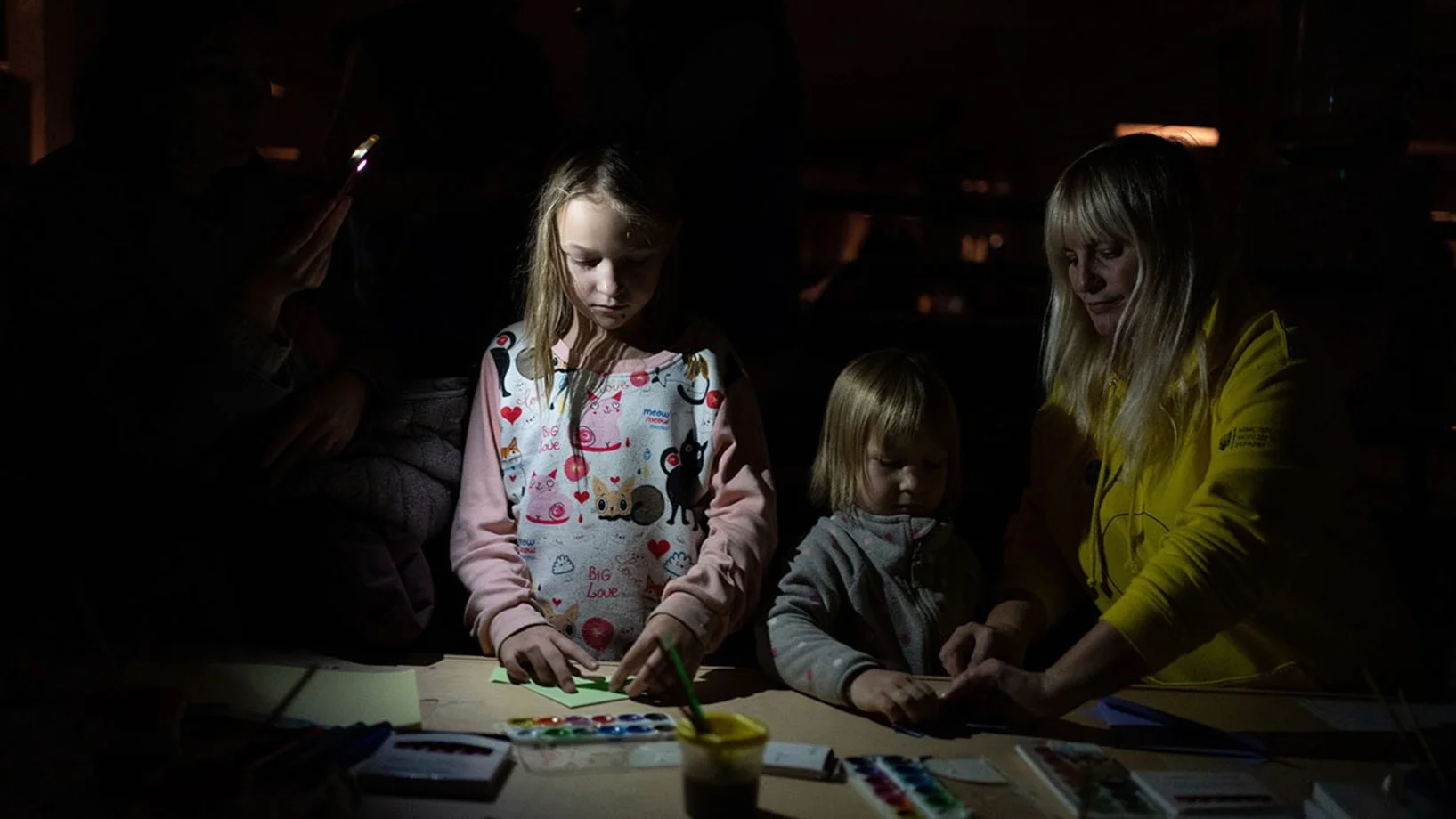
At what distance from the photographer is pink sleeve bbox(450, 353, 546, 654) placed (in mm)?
1719

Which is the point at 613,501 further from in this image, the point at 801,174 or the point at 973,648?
the point at 801,174

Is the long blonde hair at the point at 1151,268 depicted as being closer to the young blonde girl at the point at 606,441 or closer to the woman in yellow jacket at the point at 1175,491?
the woman in yellow jacket at the point at 1175,491

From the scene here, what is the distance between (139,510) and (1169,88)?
20.4ft

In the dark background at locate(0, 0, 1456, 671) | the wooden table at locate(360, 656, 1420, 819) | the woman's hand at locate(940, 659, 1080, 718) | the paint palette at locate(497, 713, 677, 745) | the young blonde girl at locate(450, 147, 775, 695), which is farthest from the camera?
the dark background at locate(0, 0, 1456, 671)

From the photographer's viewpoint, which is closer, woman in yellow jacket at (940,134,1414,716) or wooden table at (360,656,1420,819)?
wooden table at (360,656,1420,819)

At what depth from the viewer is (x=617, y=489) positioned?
6.08 feet

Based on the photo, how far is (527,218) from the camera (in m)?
2.09

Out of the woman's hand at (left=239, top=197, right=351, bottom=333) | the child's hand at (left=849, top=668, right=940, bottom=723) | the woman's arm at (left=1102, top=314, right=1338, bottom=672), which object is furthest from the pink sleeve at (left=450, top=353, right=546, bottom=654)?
the woman's arm at (left=1102, top=314, right=1338, bottom=672)

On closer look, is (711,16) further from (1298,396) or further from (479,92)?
(1298,396)

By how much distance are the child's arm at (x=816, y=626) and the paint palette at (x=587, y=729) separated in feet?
0.75

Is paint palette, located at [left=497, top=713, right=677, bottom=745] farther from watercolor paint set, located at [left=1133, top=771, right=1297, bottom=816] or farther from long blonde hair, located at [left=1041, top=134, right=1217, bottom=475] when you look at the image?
long blonde hair, located at [left=1041, top=134, right=1217, bottom=475]

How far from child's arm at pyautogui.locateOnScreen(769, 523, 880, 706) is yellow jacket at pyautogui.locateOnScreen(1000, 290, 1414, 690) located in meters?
0.33

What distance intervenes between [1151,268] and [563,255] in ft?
2.95

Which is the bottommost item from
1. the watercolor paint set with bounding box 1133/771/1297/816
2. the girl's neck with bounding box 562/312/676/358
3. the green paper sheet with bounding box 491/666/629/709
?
the watercolor paint set with bounding box 1133/771/1297/816
